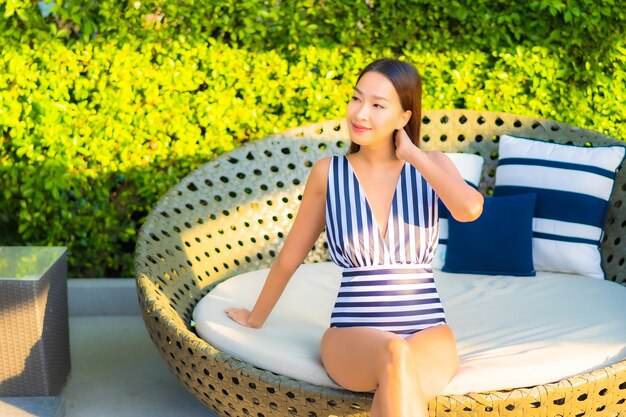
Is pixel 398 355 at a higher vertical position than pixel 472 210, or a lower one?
lower

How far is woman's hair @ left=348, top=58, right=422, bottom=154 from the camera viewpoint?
2.75 metres

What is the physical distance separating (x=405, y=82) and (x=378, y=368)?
0.87 metres

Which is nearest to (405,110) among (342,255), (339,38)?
(342,255)

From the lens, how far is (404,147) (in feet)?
9.05

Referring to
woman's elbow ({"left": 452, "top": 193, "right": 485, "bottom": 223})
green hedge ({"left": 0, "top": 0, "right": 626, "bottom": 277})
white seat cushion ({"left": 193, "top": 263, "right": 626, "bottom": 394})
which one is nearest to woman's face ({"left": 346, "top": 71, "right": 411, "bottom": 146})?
woman's elbow ({"left": 452, "top": 193, "right": 485, "bottom": 223})

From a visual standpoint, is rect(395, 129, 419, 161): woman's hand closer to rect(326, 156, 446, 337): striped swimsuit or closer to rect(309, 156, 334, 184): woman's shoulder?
rect(326, 156, 446, 337): striped swimsuit

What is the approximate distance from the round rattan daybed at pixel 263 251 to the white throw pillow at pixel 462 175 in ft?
0.54

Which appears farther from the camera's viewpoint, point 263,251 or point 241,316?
point 263,251

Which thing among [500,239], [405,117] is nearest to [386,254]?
[405,117]

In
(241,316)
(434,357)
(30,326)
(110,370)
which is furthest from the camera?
(110,370)

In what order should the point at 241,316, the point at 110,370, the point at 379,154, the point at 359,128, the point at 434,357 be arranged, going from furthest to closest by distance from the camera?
the point at 110,370, the point at 241,316, the point at 379,154, the point at 359,128, the point at 434,357

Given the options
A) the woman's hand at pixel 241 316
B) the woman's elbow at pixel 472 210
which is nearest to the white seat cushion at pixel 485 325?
the woman's hand at pixel 241 316

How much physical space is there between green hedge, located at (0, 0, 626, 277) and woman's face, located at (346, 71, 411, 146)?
6.05ft

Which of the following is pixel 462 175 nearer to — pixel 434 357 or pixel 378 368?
pixel 434 357
